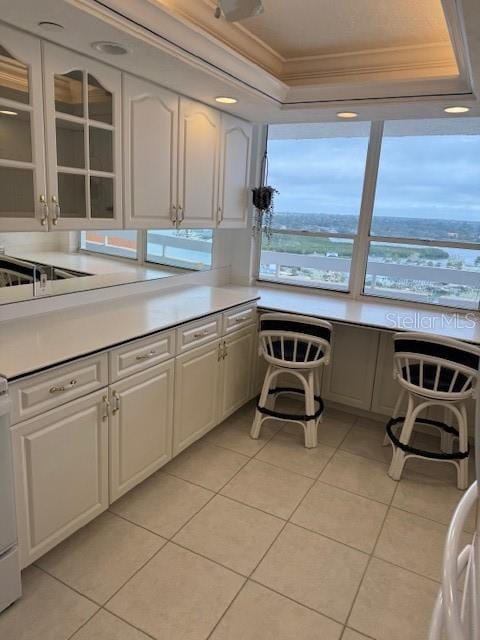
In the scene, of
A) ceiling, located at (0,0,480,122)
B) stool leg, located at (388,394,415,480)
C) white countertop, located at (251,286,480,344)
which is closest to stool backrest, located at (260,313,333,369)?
white countertop, located at (251,286,480,344)

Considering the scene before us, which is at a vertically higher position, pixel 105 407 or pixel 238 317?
pixel 238 317

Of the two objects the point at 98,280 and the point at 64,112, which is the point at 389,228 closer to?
the point at 98,280

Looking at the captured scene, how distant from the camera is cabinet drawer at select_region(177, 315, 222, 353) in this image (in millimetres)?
2518

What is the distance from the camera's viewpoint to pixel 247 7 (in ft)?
4.98

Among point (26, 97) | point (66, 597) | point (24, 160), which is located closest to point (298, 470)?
point (66, 597)

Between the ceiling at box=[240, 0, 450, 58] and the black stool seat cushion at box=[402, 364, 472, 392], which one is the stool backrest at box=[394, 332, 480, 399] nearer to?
the black stool seat cushion at box=[402, 364, 472, 392]

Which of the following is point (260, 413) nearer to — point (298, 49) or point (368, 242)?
point (368, 242)

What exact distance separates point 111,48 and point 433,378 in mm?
2434

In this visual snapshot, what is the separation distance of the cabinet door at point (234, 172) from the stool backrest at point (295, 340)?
904 millimetres

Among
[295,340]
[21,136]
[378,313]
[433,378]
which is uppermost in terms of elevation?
[21,136]

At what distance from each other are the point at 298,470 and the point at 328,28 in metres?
2.53

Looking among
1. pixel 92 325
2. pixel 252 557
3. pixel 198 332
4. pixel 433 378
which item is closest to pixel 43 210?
pixel 92 325

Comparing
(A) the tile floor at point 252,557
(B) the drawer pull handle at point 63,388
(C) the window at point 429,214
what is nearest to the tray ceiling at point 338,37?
(C) the window at point 429,214

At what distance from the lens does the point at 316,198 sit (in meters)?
3.76
